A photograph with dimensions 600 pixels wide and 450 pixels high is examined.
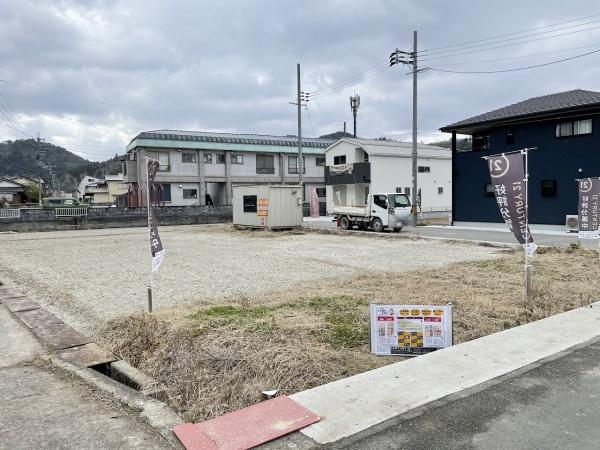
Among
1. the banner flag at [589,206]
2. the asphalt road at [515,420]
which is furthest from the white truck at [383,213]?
Result: the asphalt road at [515,420]

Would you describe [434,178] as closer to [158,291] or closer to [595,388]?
[158,291]

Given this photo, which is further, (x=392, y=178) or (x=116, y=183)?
(x=116, y=183)

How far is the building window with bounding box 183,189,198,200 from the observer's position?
35281 millimetres

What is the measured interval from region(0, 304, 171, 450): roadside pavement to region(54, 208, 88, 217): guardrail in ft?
80.2

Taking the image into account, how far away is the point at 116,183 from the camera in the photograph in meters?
63.6

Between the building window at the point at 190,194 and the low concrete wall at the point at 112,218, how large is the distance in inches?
186

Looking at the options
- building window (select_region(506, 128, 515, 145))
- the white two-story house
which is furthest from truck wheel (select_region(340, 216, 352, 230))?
building window (select_region(506, 128, 515, 145))

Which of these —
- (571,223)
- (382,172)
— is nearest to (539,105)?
(571,223)

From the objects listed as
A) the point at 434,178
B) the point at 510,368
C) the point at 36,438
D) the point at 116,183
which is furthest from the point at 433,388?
the point at 116,183

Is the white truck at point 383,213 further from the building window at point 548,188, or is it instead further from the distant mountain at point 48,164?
the distant mountain at point 48,164

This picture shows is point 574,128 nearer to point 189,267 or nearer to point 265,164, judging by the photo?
point 189,267

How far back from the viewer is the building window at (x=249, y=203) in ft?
74.9

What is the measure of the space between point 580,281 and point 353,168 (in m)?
24.8

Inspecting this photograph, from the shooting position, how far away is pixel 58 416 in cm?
324
